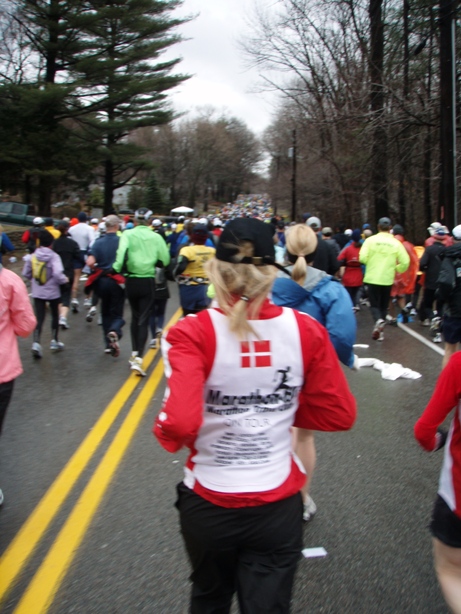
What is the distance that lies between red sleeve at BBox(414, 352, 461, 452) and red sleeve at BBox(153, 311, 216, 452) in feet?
3.59

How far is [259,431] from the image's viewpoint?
214cm

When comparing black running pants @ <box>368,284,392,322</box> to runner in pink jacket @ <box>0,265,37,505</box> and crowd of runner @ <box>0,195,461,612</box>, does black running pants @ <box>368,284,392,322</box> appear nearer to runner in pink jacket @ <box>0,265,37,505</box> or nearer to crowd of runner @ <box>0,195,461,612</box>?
crowd of runner @ <box>0,195,461,612</box>

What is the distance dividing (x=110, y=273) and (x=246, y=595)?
7.21m

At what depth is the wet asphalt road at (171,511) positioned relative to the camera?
3213 mm

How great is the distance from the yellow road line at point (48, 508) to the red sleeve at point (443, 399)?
2295 mm

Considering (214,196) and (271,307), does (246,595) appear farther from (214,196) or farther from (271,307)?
(214,196)

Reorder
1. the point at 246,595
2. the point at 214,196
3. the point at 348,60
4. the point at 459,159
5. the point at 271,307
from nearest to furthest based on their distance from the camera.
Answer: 1. the point at 246,595
2. the point at 271,307
3. the point at 459,159
4. the point at 348,60
5. the point at 214,196

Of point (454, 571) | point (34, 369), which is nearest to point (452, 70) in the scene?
point (34, 369)

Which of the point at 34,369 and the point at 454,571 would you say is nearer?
the point at 454,571

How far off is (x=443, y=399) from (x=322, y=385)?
69cm

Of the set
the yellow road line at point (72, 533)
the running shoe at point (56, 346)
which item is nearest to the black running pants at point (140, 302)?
the running shoe at point (56, 346)

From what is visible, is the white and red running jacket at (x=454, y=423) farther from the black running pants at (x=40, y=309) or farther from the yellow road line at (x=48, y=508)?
the black running pants at (x=40, y=309)

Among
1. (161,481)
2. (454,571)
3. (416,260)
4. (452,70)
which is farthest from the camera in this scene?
(452,70)

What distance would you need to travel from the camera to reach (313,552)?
11.9 ft
